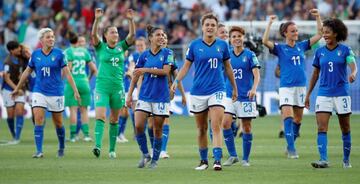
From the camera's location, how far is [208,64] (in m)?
16.4

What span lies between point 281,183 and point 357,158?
4.63m

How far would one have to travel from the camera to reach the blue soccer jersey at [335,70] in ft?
54.7

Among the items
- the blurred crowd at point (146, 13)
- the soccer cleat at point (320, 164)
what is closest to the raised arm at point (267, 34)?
the soccer cleat at point (320, 164)

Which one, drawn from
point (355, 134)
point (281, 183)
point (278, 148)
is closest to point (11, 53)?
point (278, 148)


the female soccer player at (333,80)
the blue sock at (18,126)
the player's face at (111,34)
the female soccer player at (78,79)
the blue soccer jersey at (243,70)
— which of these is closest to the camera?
the female soccer player at (333,80)

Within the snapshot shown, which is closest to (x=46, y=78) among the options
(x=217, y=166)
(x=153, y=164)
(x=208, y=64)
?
(x=153, y=164)

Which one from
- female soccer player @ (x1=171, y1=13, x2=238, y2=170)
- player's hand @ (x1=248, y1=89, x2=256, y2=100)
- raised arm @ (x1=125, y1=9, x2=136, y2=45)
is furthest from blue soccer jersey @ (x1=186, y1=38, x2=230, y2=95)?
raised arm @ (x1=125, y1=9, x2=136, y2=45)

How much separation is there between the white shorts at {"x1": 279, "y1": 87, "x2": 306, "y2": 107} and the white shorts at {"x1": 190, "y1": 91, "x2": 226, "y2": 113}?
131 inches

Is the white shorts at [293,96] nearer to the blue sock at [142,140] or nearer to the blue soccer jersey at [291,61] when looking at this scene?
the blue soccer jersey at [291,61]

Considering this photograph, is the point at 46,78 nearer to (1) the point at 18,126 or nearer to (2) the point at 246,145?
(2) the point at 246,145

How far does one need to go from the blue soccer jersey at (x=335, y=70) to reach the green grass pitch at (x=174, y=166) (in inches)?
50.5

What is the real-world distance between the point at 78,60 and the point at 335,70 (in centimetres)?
907

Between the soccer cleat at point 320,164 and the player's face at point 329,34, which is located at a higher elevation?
the player's face at point 329,34

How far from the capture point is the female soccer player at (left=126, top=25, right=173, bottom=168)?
55.6 ft
